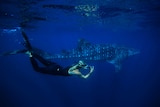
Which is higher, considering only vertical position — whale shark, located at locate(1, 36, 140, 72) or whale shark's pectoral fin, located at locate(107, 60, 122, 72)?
whale shark, located at locate(1, 36, 140, 72)

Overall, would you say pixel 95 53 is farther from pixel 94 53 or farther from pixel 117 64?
pixel 117 64

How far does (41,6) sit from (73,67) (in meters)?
10.6

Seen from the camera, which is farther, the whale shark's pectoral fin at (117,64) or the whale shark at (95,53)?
the whale shark's pectoral fin at (117,64)

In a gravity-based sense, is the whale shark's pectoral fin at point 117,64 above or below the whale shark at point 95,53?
below

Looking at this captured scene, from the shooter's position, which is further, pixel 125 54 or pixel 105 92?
pixel 105 92

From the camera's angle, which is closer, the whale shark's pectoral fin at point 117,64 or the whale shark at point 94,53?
the whale shark at point 94,53

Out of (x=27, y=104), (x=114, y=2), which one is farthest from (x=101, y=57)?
(x=27, y=104)

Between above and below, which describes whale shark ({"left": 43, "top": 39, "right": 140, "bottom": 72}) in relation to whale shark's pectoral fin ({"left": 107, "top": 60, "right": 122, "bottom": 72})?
above

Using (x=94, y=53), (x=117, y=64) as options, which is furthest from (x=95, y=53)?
(x=117, y=64)

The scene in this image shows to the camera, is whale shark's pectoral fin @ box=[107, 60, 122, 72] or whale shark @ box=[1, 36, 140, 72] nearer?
whale shark @ box=[1, 36, 140, 72]

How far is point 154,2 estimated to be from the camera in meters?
18.1

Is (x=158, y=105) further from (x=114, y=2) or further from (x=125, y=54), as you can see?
(x=114, y=2)

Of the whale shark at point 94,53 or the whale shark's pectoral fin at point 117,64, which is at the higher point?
the whale shark at point 94,53

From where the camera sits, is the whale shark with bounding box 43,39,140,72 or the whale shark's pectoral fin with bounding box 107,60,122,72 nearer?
the whale shark with bounding box 43,39,140,72
